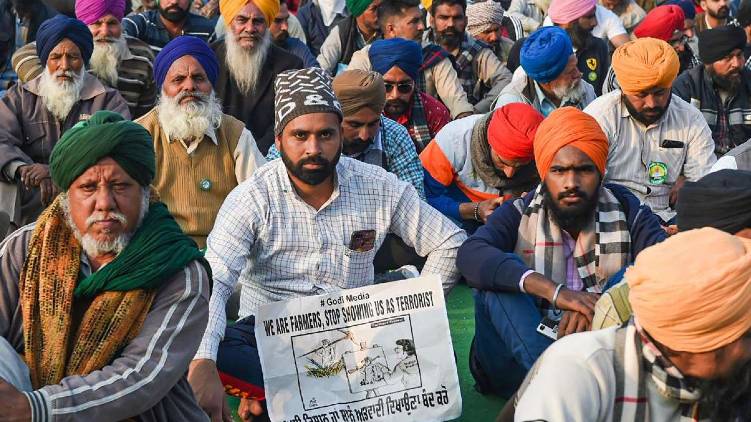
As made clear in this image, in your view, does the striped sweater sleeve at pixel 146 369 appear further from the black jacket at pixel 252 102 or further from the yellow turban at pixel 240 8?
the yellow turban at pixel 240 8

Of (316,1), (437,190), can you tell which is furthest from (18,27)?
(437,190)

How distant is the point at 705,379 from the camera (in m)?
2.91

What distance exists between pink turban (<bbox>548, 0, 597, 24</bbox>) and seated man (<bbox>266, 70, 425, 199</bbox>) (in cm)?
431

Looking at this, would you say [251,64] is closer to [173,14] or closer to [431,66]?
[431,66]

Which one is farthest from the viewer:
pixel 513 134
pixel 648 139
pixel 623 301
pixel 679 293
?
pixel 648 139

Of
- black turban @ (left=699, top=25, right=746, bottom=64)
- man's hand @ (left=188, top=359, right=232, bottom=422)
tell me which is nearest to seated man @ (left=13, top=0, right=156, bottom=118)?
black turban @ (left=699, top=25, right=746, bottom=64)

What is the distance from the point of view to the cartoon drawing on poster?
496 cm

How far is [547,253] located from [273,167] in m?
1.24

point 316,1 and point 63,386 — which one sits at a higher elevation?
point 316,1

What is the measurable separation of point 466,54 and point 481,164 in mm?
3584

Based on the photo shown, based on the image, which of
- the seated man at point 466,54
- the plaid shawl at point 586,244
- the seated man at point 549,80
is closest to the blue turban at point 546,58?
the seated man at point 549,80

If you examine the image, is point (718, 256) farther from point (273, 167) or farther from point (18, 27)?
point (18, 27)

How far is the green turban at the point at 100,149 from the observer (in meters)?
4.01

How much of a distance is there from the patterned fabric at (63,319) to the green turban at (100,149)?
0.78 ft
